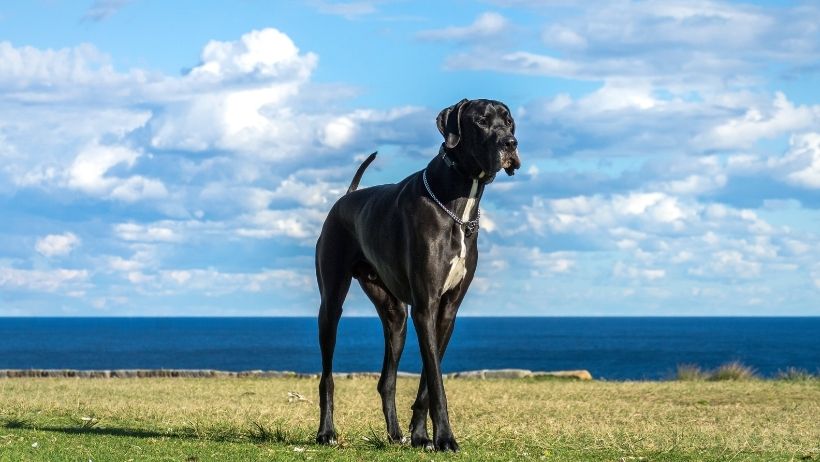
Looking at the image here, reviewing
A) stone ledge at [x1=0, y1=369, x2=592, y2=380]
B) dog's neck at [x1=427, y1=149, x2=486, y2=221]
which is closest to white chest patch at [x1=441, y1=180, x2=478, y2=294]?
dog's neck at [x1=427, y1=149, x2=486, y2=221]

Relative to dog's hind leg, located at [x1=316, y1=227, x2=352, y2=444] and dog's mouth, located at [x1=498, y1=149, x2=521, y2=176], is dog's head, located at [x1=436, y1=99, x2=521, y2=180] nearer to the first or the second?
dog's mouth, located at [x1=498, y1=149, x2=521, y2=176]

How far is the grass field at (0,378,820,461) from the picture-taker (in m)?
10.9

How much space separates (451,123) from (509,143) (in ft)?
2.05

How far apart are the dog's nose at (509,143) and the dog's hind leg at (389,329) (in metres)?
2.50

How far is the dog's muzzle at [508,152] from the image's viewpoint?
10062 mm

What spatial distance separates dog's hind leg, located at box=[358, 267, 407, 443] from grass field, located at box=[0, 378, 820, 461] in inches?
16.9

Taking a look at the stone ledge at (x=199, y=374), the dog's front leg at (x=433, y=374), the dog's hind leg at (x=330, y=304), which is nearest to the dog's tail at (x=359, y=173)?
the dog's hind leg at (x=330, y=304)

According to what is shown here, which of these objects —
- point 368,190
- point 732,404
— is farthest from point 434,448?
point 732,404

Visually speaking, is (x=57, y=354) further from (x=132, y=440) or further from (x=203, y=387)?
(x=132, y=440)

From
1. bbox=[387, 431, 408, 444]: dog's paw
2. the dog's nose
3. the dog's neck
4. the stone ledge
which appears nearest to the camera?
the dog's nose

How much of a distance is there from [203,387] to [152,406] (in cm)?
483

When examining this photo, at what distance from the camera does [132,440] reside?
460 inches

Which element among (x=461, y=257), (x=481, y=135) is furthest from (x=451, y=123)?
(x=461, y=257)

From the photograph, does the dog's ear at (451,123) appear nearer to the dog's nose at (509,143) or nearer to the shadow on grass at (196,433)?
the dog's nose at (509,143)
